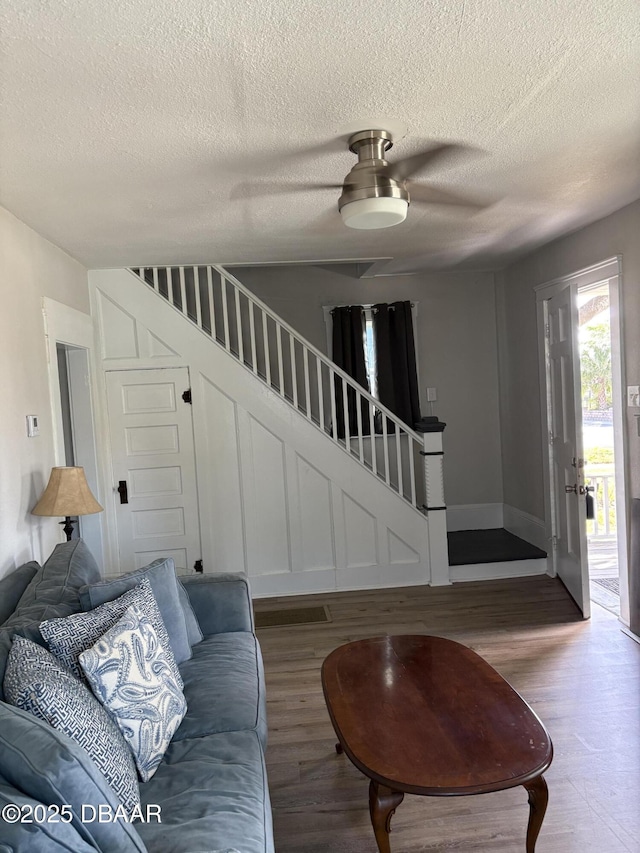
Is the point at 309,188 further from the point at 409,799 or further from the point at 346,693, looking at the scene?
the point at 409,799

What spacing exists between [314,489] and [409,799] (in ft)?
8.98

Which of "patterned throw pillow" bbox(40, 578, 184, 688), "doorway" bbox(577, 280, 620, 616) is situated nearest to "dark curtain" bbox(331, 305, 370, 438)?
"doorway" bbox(577, 280, 620, 616)

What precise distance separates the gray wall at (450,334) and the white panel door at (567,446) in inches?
51.0

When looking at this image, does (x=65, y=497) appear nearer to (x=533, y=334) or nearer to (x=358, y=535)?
(x=358, y=535)

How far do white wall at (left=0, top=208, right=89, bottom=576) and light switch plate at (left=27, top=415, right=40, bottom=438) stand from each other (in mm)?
32

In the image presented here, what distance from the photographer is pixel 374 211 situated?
8.56ft

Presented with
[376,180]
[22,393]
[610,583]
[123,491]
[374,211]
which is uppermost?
[376,180]

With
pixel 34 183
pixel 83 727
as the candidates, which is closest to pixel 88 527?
pixel 34 183

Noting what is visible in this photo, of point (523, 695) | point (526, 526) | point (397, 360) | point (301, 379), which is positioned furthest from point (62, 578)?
point (526, 526)

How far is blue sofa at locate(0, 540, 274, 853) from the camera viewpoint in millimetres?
1254

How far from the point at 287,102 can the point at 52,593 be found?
1.91 metres

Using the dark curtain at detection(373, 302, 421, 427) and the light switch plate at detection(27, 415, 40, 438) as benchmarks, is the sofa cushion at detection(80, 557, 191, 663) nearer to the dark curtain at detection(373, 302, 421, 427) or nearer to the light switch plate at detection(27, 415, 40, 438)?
the light switch plate at detection(27, 415, 40, 438)

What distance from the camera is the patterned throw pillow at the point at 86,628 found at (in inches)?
76.1

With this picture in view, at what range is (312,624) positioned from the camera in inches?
168
